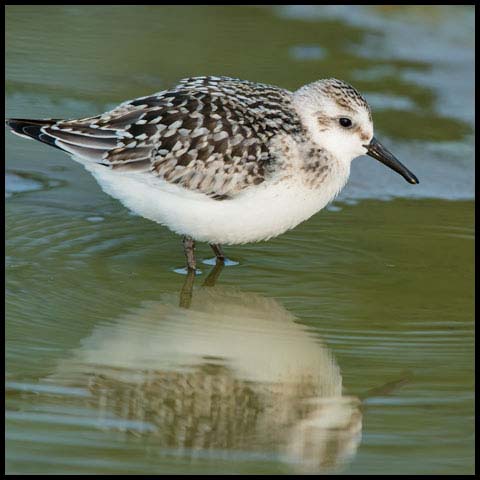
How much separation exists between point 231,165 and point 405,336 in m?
1.72

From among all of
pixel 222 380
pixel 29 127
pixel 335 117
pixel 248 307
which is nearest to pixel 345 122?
pixel 335 117

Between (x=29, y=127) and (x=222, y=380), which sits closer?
(x=222, y=380)

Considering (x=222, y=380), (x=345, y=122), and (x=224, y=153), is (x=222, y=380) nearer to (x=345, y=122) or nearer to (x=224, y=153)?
(x=224, y=153)

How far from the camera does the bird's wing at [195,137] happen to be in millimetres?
8398

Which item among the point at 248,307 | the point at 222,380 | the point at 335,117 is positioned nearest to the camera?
the point at 222,380

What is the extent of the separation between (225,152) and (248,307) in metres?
1.09

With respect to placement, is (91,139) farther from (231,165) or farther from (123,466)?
(123,466)

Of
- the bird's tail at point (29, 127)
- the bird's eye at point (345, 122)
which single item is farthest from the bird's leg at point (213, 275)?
the bird's tail at point (29, 127)

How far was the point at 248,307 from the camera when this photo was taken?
8172 millimetres

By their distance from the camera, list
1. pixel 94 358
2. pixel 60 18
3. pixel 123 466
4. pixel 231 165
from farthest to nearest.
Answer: pixel 60 18
pixel 231 165
pixel 94 358
pixel 123 466

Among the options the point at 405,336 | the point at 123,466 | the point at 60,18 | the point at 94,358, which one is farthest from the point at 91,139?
the point at 60,18

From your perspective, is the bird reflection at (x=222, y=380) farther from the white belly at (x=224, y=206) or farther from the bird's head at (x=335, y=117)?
the bird's head at (x=335, y=117)

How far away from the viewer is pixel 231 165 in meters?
8.38

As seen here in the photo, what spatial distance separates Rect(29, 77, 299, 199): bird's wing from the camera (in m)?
8.40
